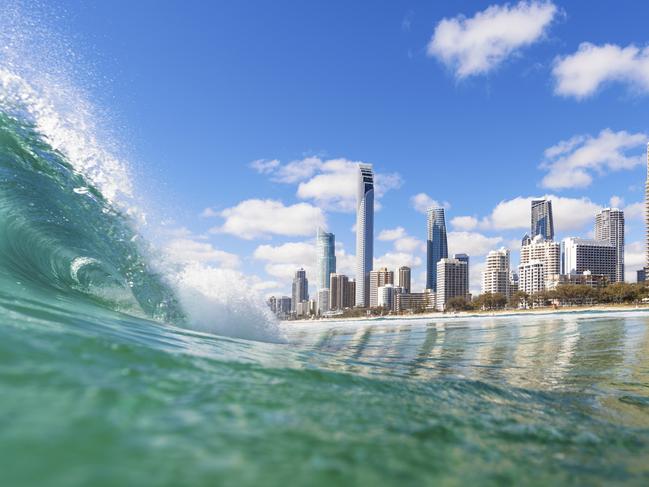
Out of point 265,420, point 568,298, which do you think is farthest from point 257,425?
point 568,298

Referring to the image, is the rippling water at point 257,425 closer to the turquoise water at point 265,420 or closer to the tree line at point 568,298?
the turquoise water at point 265,420

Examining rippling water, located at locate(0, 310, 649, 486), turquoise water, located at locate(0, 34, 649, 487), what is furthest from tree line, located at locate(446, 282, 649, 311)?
rippling water, located at locate(0, 310, 649, 486)

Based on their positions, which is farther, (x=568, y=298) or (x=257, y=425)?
(x=568, y=298)

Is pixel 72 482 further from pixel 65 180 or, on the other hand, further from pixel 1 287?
pixel 65 180

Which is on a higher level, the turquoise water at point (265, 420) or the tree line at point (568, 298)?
the turquoise water at point (265, 420)

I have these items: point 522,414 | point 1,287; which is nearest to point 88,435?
point 522,414

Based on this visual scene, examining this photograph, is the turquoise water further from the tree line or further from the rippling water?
the tree line

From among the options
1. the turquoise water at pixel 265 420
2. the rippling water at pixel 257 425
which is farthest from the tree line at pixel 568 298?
the rippling water at pixel 257 425

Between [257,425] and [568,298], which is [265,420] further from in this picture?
[568,298]
